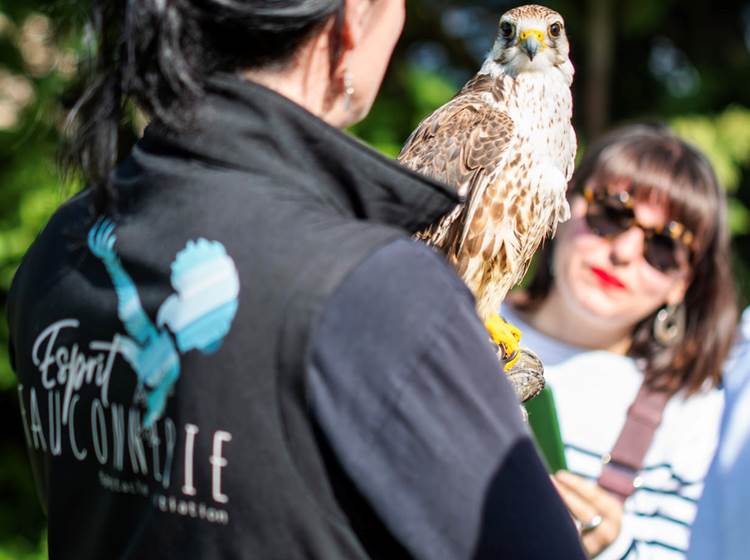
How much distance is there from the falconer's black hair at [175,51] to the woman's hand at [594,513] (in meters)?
1.39

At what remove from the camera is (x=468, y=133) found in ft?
6.52

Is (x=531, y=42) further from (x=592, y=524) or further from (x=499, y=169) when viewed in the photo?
(x=592, y=524)

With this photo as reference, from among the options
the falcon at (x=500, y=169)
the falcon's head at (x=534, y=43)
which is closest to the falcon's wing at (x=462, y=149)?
the falcon at (x=500, y=169)

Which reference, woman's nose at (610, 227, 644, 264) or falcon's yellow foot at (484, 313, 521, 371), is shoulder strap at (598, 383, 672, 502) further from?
falcon's yellow foot at (484, 313, 521, 371)

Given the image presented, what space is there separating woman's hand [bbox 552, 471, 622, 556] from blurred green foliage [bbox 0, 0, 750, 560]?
72.1 inches

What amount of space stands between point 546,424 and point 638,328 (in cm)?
118

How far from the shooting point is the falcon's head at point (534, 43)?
2150 millimetres

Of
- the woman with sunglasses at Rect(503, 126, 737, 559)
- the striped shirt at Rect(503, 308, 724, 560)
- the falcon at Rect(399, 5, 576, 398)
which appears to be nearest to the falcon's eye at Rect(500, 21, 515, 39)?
the falcon at Rect(399, 5, 576, 398)

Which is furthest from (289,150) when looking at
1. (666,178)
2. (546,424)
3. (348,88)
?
(666,178)

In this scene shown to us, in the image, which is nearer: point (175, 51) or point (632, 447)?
point (175, 51)

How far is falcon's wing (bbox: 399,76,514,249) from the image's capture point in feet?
6.40

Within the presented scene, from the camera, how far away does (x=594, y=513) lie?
2.17m

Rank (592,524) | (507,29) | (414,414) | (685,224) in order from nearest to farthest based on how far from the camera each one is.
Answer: (414,414), (592,524), (507,29), (685,224)

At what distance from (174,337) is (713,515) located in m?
1.82
